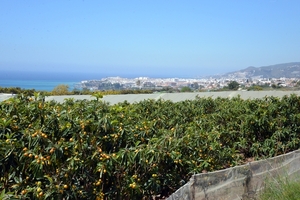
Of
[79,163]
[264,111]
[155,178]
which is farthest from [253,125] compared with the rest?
[79,163]

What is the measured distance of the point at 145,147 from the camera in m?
3.28

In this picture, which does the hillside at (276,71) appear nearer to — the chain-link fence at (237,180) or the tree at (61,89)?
the tree at (61,89)

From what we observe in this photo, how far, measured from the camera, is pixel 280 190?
146 inches

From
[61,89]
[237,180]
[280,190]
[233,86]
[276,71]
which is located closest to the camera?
[237,180]

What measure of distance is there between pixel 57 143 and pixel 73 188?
419 millimetres

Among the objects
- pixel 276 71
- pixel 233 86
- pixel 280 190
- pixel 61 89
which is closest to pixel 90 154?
pixel 280 190

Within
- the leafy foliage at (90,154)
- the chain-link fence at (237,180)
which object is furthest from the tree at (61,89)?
the chain-link fence at (237,180)

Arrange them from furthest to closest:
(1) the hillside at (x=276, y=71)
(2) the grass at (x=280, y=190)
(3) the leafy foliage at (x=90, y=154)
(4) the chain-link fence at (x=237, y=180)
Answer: (1) the hillside at (x=276, y=71) → (2) the grass at (x=280, y=190) → (4) the chain-link fence at (x=237, y=180) → (3) the leafy foliage at (x=90, y=154)

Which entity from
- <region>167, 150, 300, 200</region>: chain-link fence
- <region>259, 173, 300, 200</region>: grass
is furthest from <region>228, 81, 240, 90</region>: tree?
<region>259, 173, 300, 200</region>: grass

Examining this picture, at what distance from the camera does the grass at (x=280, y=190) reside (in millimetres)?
3631

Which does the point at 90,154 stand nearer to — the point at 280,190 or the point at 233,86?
the point at 280,190

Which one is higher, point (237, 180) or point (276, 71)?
point (276, 71)

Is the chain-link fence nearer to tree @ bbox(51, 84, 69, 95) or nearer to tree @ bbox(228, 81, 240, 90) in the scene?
tree @ bbox(228, 81, 240, 90)

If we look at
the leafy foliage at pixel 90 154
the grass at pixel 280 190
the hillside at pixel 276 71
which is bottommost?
the grass at pixel 280 190
